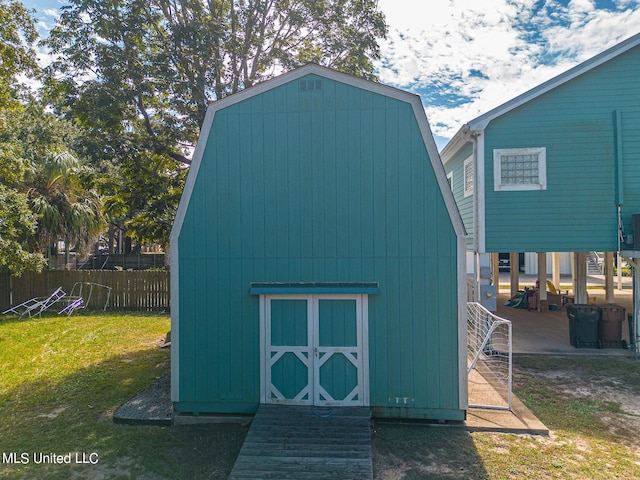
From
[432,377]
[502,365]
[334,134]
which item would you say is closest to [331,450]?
[432,377]

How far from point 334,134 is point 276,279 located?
7.22 feet

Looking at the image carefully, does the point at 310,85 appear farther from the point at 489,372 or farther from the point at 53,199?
the point at 53,199

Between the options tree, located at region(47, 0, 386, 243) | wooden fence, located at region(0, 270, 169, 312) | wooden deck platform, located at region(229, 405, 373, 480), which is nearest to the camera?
wooden deck platform, located at region(229, 405, 373, 480)

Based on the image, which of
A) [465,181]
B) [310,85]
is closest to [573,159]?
[465,181]

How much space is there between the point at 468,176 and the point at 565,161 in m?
2.13

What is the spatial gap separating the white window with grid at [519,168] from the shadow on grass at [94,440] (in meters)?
7.36

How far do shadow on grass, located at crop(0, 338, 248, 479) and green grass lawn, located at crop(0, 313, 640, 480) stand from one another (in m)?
0.01

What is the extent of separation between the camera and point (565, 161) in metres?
8.41

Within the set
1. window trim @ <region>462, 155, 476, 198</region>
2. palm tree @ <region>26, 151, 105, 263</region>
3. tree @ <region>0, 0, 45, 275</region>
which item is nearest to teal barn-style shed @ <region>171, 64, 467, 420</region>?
window trim @ <region>462, 155, 476, 198</region>

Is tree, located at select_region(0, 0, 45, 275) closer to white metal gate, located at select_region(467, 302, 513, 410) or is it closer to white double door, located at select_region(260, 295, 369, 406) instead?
white double door, located at select_region(260, 295, 369, 406)

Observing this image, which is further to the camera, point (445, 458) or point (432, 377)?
point (432, 377)

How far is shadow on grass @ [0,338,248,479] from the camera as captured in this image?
4285mm

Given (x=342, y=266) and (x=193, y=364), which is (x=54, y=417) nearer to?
(x=193, y=364)

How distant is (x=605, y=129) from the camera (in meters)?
8.33
